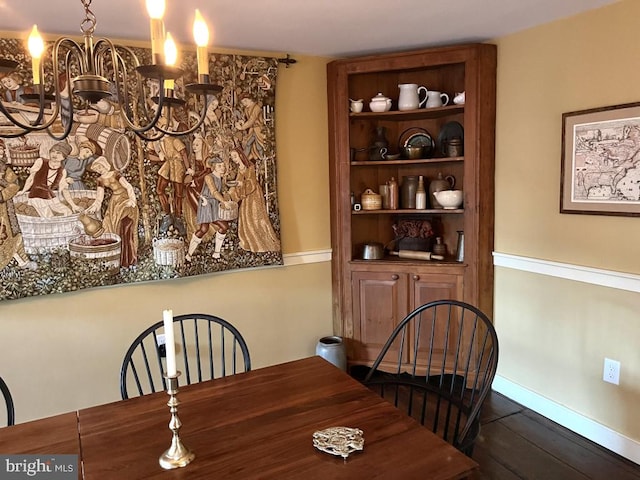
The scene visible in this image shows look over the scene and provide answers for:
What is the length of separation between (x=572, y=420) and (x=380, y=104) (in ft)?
6.96

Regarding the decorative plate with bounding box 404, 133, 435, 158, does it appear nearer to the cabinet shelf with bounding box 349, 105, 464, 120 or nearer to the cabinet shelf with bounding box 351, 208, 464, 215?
the cabinet shelf with bounding box 349, 105, 464, 120

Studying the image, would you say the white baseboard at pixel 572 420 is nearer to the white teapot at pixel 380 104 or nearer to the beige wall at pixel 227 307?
the beige wall at pixel 227 307

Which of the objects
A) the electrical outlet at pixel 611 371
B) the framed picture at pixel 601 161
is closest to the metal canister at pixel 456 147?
the framed picture at pixel 601 161

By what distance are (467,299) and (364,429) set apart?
71.0 inches

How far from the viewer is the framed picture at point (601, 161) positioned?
2.23 meters

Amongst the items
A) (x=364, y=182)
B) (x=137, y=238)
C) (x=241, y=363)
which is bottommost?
(x=241, y=363)

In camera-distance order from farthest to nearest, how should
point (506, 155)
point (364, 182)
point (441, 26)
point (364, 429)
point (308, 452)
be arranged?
1. point (364, 182)
2. point (506, 155)
3. point (441, 26)
4. point (364, 429)
5. point (308, 452)

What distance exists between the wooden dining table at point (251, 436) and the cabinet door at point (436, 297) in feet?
4.91

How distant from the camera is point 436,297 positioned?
3.09 meters

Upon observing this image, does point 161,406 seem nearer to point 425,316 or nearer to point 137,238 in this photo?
point 137,238

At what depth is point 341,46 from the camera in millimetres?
2939

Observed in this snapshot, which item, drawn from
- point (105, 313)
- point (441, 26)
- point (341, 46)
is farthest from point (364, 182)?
point (105, 313)

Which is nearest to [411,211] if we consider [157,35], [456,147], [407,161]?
[407,161]
